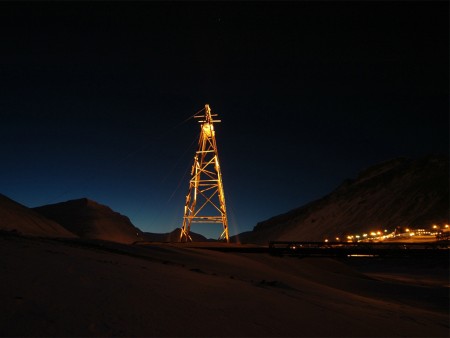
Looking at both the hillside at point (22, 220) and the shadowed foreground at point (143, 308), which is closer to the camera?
the shadowed foreground at point (143, 308)

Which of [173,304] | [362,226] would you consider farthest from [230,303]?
[362,226]

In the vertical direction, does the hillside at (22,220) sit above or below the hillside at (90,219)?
below

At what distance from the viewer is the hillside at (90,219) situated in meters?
45.0

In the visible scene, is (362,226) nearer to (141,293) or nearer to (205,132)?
(205,132)

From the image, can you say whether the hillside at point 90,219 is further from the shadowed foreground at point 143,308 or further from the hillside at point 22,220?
the shadowed foreground at point 143,308

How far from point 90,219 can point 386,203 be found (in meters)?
65.7

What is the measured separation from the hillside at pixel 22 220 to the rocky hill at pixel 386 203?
56.6m

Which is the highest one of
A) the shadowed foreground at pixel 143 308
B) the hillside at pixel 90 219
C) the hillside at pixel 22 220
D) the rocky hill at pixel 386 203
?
the rocky hill at pixel 386 203

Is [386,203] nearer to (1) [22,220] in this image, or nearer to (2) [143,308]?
(1) [22,220]

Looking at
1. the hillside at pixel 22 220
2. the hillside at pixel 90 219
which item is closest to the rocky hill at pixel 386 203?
the hillside at pixel 90 219

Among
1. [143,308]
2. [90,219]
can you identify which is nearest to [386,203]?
[90,219]

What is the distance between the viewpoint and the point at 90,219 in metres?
49.2

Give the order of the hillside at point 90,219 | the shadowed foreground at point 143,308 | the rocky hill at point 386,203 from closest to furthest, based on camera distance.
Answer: the shadowed foreground at point 143,308 < the hillside at point 90,219 < the rocky hill at point 386,203

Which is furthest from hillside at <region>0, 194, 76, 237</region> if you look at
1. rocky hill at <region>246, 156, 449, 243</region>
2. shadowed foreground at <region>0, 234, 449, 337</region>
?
rocky hill at <region>246, 156, 449, 243</region>
